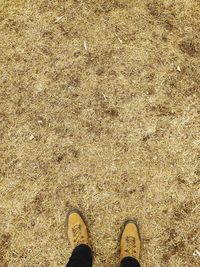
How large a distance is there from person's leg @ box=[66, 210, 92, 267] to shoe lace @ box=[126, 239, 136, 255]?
485 mm

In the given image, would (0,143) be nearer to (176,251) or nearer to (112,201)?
(112,201)

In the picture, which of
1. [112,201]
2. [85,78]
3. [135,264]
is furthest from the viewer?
[85,78]

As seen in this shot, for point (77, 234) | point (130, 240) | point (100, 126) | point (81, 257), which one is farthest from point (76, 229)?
point (100, 126)

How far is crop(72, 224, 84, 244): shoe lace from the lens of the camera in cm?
515

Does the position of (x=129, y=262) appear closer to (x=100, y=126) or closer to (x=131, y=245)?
(x=131, y=245)

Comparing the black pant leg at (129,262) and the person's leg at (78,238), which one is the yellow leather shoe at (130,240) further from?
the person's leg at (78,238)

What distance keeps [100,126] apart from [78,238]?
1505 mm

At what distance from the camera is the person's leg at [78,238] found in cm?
500

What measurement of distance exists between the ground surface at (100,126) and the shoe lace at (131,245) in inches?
6.8

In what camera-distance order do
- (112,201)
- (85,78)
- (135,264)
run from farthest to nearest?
1. (85,78)
2. (112,201)
3. (135,264)

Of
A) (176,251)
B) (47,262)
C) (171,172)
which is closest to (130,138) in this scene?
(171,172)

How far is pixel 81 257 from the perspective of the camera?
4988mm

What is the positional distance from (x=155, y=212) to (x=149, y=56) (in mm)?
2176

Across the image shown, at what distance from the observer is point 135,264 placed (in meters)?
4.93
